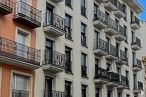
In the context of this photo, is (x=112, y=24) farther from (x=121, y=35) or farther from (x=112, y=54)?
(x=112, y=54)

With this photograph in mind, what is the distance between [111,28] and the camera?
142 feet

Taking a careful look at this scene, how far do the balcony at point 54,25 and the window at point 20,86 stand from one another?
14.7 feet

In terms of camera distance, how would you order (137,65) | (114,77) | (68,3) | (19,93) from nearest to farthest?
(19,93) → (68,3) → (114,77) → (137,65)

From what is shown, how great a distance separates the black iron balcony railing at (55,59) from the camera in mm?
31433

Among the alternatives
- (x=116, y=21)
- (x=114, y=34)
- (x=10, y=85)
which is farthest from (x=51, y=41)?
(x=116, y=21)

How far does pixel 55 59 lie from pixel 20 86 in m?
4.46

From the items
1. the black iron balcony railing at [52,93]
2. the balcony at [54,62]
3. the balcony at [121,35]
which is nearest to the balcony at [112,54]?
the balcony at [121,35]

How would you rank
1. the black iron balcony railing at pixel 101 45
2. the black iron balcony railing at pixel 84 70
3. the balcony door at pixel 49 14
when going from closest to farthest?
the balcony door at pixel 49 14 < the black iron balcony railing at pixel 84 70 < the black iron balcony railing at pixel 101 45

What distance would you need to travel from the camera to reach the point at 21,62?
27703 mm

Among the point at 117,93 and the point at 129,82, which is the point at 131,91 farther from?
the point at 117,93

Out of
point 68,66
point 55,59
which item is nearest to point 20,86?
point 55,59

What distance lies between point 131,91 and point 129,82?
1079 millimetres

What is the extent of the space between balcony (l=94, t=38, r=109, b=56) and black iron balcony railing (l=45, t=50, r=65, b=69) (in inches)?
277

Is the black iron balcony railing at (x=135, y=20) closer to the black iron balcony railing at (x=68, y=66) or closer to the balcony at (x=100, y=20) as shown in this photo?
the balcony at (x=100, y=20)
